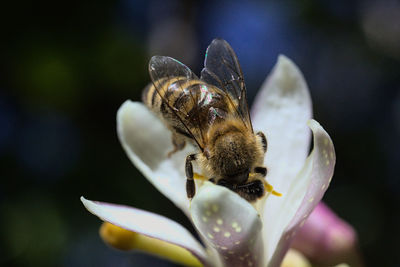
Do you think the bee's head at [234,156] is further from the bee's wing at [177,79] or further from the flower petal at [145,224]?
the flower petal at [145,224]

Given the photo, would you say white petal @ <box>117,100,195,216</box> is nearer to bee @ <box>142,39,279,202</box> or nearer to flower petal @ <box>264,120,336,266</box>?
bee @ <box>142,39,279,202</box>

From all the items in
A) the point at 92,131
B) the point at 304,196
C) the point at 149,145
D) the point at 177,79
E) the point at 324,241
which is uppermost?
the point at 177,79

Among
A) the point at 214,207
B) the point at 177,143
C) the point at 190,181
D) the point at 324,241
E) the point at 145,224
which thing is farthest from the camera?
the point at 324,241

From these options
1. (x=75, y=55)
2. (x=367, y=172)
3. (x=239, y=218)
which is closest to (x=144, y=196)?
(x=75, y=55)

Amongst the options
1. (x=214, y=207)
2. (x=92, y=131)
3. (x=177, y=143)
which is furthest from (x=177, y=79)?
(x=92, y=131)

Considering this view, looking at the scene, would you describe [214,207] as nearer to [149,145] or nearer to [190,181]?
[190,181]

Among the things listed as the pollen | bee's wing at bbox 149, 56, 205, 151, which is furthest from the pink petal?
the pollen

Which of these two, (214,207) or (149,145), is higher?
(214,207)

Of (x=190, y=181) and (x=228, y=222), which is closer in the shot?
(x=228, y=222)
